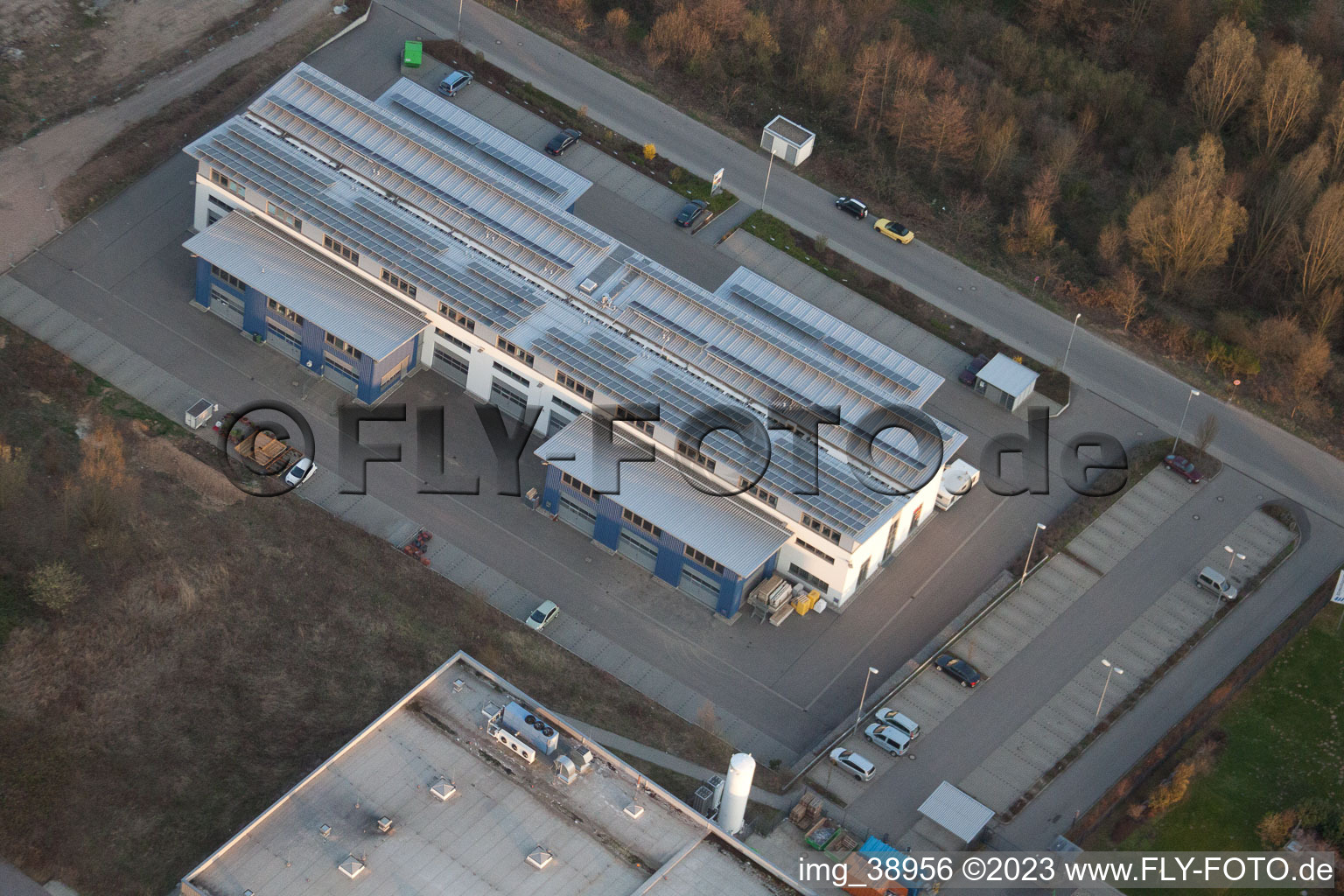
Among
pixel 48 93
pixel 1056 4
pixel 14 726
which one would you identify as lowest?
pixel 14 726

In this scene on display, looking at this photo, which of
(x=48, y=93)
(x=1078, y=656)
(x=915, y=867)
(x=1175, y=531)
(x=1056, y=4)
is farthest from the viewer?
(x=1056, y=4)

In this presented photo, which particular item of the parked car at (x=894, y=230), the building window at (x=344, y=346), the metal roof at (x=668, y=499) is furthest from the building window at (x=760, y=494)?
the parked car at (x=894, y=230)

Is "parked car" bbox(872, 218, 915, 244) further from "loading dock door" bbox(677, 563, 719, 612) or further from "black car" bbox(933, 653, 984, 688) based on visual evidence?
"black car" bbox(933, 653, 984, 688)

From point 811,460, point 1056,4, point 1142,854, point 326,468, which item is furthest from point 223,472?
point 1056,4

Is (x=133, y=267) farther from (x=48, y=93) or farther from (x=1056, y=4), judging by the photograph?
(x=1056, y=4)

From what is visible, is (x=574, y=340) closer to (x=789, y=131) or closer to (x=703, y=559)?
(x=703, y=559)

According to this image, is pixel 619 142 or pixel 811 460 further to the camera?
pixel 619 142

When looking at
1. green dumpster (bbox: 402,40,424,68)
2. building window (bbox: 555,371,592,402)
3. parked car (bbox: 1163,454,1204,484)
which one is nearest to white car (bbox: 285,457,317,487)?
building window (bbox: 555,371,592,402)

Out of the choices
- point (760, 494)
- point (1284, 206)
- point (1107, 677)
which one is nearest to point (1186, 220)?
point (1284, 206)
